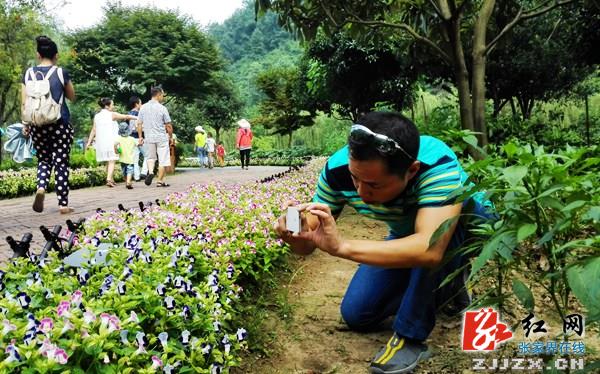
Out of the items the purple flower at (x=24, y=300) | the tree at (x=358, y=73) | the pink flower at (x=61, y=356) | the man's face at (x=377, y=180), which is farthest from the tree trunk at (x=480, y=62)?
the tree at (x=358, y=73)

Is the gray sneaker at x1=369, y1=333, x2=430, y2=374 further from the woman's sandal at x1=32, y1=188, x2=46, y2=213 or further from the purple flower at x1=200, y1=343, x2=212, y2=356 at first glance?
the woman's sandal at x1=32, y1=188, x2=46, y2=213

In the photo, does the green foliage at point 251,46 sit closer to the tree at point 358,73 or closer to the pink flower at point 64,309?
the tree at point 358,73

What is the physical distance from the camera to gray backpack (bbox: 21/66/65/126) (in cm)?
502

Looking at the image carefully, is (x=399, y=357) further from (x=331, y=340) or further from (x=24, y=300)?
(x=24, y=300)

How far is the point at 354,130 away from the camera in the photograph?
1.83m

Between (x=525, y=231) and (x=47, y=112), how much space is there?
16.4 ft

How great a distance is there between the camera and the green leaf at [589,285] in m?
1.02

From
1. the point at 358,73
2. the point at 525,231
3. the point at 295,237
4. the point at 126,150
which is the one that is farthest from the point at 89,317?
the point at 358,73

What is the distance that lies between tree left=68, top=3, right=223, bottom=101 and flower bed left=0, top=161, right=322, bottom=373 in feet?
77.5

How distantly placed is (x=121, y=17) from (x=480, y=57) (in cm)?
2722

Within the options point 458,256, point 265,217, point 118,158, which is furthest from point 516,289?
point 118,158

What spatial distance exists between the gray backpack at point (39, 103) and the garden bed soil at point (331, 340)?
3319mm

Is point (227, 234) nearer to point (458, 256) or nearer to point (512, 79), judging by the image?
point (458, 256)

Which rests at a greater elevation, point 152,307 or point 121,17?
point 121,17
